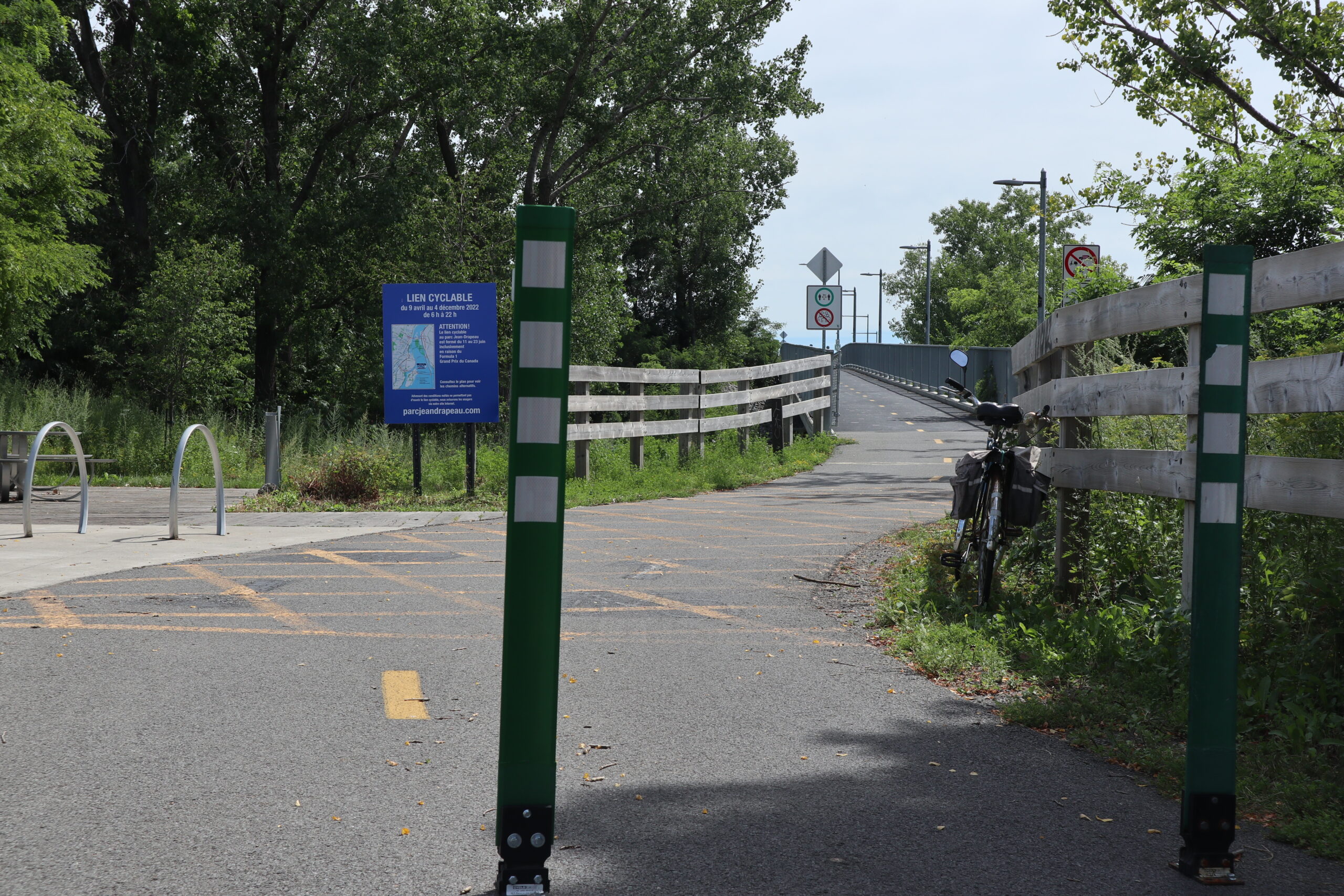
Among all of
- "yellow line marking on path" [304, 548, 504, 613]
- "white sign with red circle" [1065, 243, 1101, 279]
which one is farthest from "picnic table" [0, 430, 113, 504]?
"white sign with red circle" [1065, 243, 1101, 279]

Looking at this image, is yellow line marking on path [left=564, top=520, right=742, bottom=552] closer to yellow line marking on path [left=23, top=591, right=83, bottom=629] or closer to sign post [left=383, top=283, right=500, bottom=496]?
sign post [left=383, top=283, right=500, bottom=496]

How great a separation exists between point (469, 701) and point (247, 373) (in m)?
29.3

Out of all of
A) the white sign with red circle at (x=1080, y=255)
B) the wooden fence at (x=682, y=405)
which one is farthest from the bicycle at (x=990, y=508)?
the white sign with red circle at (x=1080, y=255)

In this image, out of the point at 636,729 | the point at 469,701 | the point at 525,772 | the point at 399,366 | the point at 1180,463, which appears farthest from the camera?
the point at 399,366

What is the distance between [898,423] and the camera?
105ft

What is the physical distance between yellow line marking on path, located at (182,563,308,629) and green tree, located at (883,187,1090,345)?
22514 millimetres

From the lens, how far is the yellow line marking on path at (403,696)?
15.5 feet

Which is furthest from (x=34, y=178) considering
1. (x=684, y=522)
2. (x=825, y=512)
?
(x=825, y=512)

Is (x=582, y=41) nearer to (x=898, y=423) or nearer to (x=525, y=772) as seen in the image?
(x=898, y=423)

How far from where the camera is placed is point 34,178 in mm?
21656

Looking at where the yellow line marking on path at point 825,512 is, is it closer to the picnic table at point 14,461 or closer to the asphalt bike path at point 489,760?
the asphalt bike path at point 489,760

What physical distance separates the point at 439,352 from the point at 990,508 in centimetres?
825

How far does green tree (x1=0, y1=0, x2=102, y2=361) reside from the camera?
67.8 feet

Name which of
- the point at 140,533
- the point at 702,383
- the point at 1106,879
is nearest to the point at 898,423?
the point at 702,383
